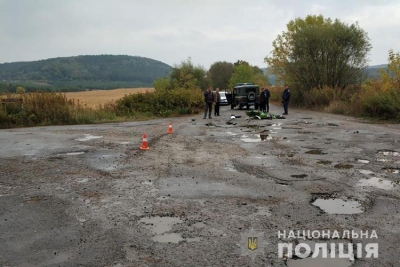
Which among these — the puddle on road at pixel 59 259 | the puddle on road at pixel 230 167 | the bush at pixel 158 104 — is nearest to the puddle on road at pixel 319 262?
the puddle on road at pixel 59 259

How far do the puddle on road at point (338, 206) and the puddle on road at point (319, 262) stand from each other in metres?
1.62

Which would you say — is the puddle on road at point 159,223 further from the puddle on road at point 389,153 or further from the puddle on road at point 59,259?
the puddle on road at point 389,153

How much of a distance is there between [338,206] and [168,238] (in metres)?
2.84

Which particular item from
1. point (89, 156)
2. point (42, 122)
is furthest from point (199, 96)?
point (89, 156)

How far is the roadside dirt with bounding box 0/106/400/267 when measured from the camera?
4.30m

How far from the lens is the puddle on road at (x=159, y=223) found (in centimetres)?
499

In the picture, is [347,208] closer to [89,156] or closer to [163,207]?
[163,207]

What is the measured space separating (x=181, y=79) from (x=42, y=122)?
34.3 meters

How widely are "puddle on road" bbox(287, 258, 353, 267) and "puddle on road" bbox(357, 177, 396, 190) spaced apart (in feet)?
11.2

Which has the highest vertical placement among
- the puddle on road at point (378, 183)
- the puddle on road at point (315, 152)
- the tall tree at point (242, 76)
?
the tall tree at point (242, 76)

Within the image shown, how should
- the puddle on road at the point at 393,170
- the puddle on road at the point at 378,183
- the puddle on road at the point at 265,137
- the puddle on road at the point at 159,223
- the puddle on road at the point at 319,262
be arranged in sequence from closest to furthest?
the puddle on road at the point at 319,262, the puddle on road at the point at 159,223, the puddle on road at the point at 378,183, the puddle on road at the point at 393,170, the puddle on road at the point at 265,137

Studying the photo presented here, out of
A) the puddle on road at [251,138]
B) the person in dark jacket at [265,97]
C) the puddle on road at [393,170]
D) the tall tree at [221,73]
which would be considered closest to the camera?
the puddle on road at [393,170]

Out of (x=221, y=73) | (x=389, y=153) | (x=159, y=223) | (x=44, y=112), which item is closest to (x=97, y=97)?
(x=44, y=112)

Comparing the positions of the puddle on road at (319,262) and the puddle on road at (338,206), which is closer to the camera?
the puddle on road at (319,262)
